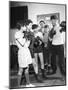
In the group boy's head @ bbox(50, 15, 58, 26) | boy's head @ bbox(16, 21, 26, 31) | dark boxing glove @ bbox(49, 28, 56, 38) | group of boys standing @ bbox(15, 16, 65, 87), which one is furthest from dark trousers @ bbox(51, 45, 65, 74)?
boy's head @ bbox(16, 21, 26, 31)

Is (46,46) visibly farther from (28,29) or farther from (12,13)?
(12,13)

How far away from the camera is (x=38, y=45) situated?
7.75ft

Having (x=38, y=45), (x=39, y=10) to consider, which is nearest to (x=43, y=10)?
(x=39, y=10)

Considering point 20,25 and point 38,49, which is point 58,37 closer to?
point 38,49

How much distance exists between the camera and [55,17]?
2.39 m

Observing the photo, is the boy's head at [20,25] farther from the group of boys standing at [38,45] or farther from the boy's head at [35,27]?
the boy's head at [35,27]

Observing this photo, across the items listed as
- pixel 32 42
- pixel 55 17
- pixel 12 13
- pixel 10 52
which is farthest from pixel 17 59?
pixel 55 17

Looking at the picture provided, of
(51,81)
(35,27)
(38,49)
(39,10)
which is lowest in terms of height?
(51,81)

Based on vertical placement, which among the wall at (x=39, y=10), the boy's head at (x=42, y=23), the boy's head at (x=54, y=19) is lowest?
the boy's head at (x=42, y=23)

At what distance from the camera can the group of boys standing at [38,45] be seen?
232cm

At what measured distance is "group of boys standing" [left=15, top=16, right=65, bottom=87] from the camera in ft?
7.61

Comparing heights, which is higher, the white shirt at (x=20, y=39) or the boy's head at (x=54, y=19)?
the boy's head at (x=54, y=19)

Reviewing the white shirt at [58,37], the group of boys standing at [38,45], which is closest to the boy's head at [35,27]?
the group of boys standing at [38,45]

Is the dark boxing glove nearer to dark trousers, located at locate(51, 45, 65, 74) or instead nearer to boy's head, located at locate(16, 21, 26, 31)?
dark trousers, located at locate(51, 45, 65, 74)
